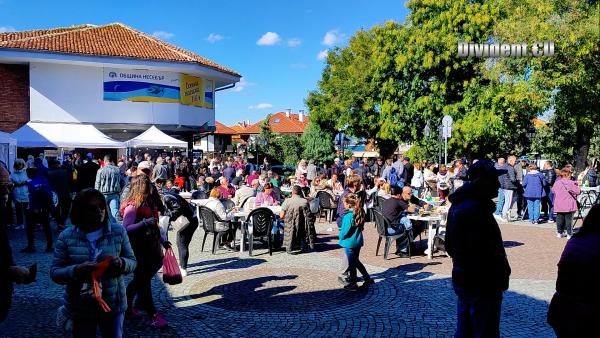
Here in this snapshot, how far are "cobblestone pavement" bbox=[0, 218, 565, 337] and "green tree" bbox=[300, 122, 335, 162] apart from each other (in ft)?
119

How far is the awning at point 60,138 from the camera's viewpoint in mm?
19641

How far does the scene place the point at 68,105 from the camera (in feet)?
86.5

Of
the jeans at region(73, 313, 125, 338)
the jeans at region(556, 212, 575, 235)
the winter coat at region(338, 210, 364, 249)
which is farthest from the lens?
the jeans at region(556, 212, 575, 235)

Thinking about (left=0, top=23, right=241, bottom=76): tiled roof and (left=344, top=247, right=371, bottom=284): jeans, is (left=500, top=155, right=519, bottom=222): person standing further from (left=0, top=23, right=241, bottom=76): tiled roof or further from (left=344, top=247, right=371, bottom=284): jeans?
(left=0, top=23, right=241, bottom=76): tiled roof

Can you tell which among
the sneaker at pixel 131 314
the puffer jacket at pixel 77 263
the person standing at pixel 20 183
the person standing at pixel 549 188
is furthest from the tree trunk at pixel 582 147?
the puffer jacket at pixel 77 263

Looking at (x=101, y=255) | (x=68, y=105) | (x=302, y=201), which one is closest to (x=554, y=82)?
(x=302, y=201)

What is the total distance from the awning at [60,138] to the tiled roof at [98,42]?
248 inches

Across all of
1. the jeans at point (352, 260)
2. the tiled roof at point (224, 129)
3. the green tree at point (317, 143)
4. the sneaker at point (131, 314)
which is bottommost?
the sneaker at point (131, 314)

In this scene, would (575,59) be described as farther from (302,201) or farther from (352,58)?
(352,58)

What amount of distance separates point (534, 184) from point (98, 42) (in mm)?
25062

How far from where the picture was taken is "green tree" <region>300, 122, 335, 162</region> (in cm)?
4606

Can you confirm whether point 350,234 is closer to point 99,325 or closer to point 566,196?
point 99,325

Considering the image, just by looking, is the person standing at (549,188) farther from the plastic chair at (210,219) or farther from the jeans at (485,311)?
the jeans at (485,311)

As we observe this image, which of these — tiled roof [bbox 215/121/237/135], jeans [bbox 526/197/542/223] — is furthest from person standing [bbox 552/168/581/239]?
tiled roof [bbox 215/121/237/135]
